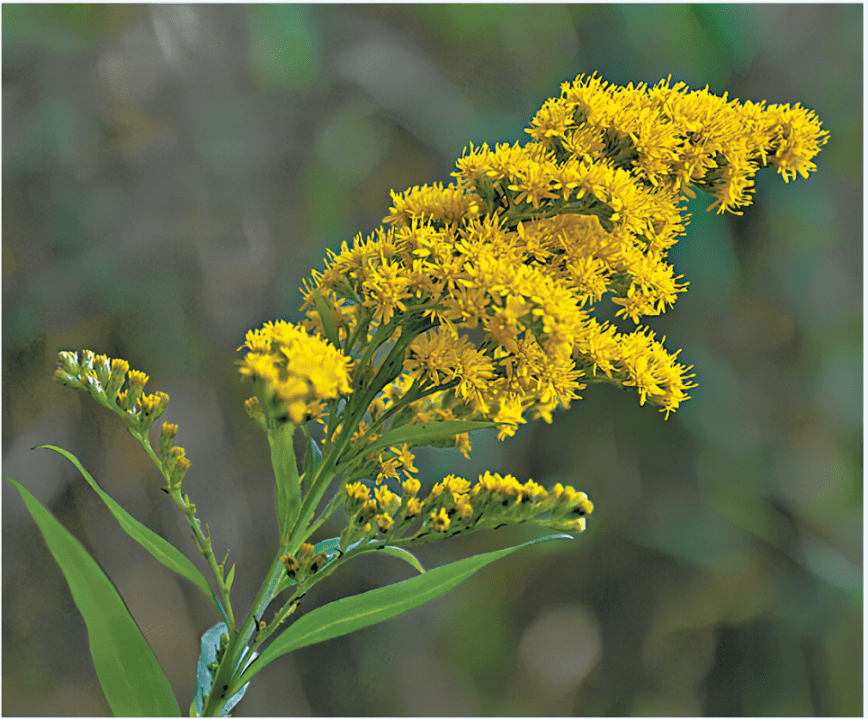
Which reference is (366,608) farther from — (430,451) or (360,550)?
(430,451)

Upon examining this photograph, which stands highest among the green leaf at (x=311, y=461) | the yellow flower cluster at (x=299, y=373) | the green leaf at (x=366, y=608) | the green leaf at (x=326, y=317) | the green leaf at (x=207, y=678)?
the green leaf at (x=326, y=317)

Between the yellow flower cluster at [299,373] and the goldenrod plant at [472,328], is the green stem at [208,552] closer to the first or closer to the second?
the goldenrod plant at [472,328]

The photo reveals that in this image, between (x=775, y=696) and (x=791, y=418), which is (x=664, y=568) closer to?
(x=775, y=696)

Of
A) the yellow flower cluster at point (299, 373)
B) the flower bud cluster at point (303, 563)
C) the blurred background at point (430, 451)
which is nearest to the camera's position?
the yellow flower cluster at point (299, 373)

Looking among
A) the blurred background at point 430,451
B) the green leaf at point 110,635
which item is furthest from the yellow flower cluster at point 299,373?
the blurred background at point 430,451

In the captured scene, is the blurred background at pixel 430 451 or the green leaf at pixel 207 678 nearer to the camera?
the green leaf at pixel 207 678

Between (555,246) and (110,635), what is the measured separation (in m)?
0.57

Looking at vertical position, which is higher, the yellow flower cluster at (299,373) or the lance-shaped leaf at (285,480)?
the yellow flower cluster at (299,373)

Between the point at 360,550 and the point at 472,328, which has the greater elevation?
the point at 472,328

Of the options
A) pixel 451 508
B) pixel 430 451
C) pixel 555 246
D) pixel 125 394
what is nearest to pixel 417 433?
pixel 451 508

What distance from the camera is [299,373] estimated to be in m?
0.45

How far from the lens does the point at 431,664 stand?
3.88 feet

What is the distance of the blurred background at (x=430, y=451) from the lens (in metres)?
1.14

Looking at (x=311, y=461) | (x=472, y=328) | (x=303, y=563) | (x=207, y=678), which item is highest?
(x=472, y=328)
